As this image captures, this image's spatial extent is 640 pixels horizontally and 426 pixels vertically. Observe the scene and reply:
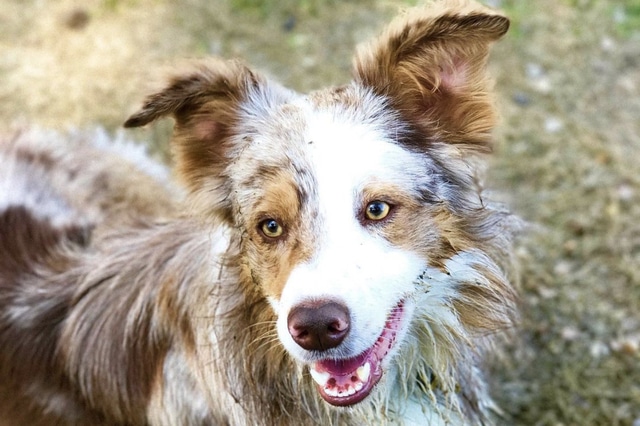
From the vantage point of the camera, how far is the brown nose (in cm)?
253

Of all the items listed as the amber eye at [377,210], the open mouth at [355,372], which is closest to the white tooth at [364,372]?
the open mouth at [355,372]

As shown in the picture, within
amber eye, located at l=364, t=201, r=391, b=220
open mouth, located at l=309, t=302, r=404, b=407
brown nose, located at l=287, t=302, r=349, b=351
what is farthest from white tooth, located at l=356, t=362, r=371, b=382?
amber eye, located at l=364, t=201, r=391, b=220

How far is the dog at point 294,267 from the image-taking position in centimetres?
273

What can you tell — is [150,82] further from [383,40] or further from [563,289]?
[563,289]

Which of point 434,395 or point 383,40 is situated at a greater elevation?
point 383,40

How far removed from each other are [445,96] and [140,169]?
254 centimetres

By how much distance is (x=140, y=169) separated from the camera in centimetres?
486

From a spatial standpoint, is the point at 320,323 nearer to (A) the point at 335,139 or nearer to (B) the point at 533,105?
(A) the point at 335,139

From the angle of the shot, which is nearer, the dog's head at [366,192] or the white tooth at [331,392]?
the dog's head at [366,192]

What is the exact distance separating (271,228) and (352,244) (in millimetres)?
382

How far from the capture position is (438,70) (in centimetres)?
290

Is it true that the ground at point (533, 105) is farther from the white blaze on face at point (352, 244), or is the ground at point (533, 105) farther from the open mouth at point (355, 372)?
the white blaze on face at point (352, 244)

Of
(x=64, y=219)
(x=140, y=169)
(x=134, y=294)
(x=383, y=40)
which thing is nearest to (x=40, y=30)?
(x=140, y=169)

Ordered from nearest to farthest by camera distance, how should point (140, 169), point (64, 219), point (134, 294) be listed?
point (134, 294), point (64, 219), point (140, 169)
